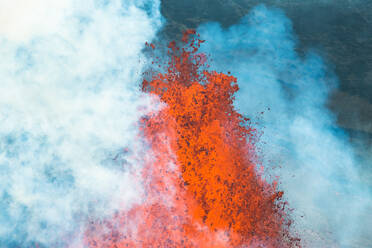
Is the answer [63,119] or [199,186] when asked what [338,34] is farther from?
[63,119]

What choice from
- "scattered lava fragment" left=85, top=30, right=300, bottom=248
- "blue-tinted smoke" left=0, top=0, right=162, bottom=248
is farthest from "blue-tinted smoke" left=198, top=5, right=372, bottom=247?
"blue-tinted smoke" left=0, top=0, right=162, bottom=248

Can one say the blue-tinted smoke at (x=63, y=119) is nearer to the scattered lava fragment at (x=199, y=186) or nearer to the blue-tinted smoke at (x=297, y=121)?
the scattered lava fragment at (x=199, y=186)

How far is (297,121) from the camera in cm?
572

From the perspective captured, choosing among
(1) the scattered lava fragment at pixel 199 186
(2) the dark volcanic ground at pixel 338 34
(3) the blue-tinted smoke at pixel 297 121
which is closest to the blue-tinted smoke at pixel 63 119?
(1) the scattered lava fragment at pixel 199 186

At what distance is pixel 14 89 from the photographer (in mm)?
5219

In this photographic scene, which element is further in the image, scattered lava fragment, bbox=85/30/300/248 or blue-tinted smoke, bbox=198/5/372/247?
blue-tinted smoke, bbox=198/5/372/247

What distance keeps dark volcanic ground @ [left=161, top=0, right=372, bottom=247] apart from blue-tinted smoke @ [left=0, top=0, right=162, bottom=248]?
1.84m

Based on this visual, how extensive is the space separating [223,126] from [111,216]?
3.12 metres

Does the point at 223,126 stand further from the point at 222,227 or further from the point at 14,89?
the point at 14,89

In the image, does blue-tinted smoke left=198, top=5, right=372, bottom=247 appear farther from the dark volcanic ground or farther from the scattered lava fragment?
the scattered lava fragment

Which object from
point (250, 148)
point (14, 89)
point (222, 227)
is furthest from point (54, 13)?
point (222, 227)

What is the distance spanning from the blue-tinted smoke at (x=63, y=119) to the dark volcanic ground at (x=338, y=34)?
6.04ft

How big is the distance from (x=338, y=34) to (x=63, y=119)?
6.77 metres

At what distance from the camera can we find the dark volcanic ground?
18.1ft
